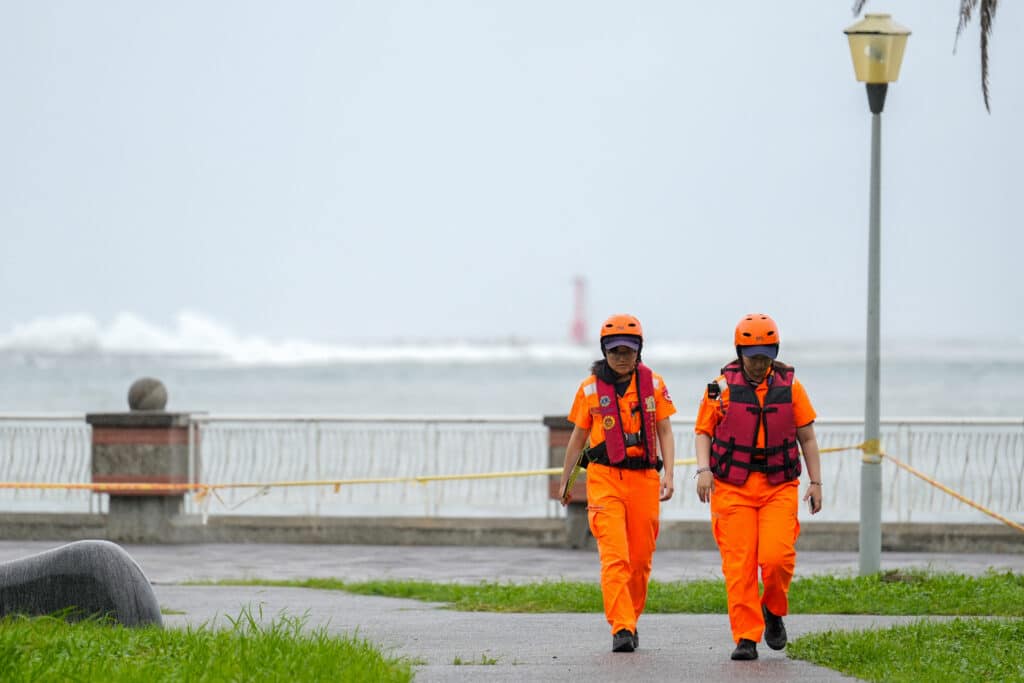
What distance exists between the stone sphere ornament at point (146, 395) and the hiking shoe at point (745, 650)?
9.53 meters

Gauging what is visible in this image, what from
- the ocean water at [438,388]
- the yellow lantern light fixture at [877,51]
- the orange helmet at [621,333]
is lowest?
the ocean water at [438,388]

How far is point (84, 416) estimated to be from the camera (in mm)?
16719

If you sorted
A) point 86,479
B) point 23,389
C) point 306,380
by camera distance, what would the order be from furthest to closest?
1. point 306,380
2. point 23,389
3. point 86,479

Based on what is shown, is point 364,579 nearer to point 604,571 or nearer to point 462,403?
point 604,571

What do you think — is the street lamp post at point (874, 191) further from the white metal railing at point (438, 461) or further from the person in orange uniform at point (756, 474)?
the person in orange uniform at point (756, 474)

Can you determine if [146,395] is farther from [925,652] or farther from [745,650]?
[925,652]

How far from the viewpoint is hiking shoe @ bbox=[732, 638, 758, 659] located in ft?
26.5

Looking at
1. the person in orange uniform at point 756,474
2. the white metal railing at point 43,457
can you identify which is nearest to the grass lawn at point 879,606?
the person in orange uniform at point 756,474

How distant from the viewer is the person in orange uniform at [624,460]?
838cm

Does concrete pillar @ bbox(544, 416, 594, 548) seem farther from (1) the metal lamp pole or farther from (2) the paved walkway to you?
(1) the metal lamp pole

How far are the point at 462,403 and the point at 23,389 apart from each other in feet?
71.1

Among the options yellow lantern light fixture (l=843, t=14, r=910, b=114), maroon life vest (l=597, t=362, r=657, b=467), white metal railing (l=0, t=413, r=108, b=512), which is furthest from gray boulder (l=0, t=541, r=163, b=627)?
white metal railing (l=0, t=413, r=108, b=512)

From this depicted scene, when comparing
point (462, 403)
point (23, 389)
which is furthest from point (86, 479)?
point (23, 389)

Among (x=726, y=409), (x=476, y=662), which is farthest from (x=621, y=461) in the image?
(x=476, y=662)
